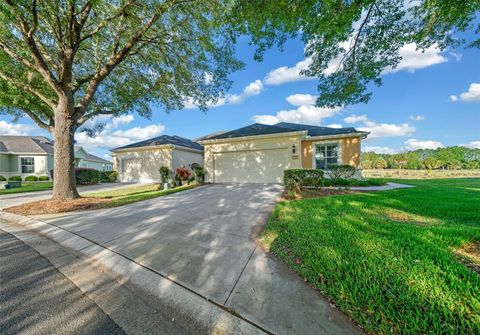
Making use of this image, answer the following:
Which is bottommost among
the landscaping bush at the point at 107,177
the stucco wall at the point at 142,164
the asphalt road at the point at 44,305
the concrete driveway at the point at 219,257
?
the asphalt road at the point at 44,305

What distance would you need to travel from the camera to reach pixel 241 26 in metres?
4.75

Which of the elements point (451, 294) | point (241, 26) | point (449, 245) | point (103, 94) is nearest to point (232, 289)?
point (451, 294)

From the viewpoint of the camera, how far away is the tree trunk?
6.74m

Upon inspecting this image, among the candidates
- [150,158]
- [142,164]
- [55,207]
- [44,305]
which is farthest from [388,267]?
[142,164]

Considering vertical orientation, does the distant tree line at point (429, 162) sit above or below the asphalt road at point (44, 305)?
above

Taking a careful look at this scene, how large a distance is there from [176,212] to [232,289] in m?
3.69

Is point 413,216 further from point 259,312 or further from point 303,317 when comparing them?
point 259,312

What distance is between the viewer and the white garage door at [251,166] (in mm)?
11016

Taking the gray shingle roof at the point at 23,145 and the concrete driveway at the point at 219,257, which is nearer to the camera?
the concrete driveway at the point at 219,257

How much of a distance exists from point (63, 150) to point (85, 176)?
33.6ft

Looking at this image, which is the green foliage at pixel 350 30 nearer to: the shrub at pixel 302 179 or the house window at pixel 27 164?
the shrub at pixel 302 179

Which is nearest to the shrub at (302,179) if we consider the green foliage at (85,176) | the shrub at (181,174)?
the shrub at (181,174)

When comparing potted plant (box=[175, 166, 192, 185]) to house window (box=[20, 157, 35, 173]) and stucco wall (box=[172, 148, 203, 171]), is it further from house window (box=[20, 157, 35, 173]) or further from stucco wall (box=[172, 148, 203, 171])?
house window (box=[20, 157, 35, 173])

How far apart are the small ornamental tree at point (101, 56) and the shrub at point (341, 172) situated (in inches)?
303
